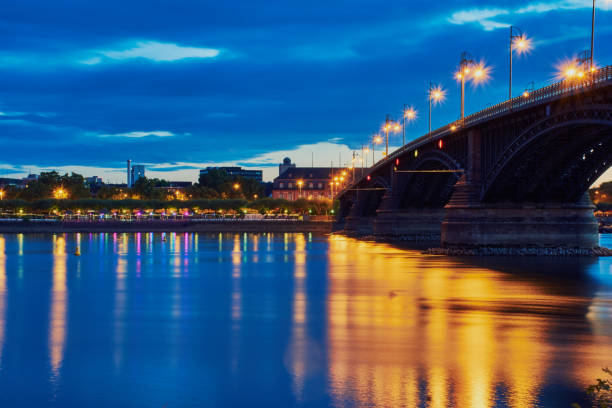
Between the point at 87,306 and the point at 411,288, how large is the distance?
2040cm

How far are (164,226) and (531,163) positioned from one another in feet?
402

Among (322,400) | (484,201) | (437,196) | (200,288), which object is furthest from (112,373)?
(437,196)

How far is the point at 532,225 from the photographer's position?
7094cm

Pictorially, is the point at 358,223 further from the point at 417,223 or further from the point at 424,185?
the point at 424,185

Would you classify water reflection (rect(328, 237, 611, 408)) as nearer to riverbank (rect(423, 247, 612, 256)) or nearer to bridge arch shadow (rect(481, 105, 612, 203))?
bridge arch shadow (rect(481, 105, 612, 203))

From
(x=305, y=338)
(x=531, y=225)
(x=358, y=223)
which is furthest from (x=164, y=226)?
(x=305, y=338)

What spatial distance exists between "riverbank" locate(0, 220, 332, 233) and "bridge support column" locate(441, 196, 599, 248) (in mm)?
105053

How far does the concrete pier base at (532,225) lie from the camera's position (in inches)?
2781

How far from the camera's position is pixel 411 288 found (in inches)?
1875

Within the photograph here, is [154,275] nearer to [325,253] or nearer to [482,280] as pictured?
[482,280]

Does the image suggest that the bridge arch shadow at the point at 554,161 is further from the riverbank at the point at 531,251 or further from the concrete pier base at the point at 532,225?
the riverbank at the point at 531,251

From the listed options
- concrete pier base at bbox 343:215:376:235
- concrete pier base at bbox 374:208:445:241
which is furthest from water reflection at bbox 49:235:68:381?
concrete pier base at bbox 343:215:376:235

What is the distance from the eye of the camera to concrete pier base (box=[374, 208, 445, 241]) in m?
114

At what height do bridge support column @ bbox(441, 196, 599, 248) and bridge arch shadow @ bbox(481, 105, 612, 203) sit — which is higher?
bridge arch shadow @ bbox(481, 105, 612, 203)
